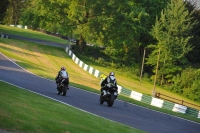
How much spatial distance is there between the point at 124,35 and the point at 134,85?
1211 cm

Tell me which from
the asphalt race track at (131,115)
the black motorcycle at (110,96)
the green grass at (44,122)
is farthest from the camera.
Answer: the black motorcycle at (110,96)

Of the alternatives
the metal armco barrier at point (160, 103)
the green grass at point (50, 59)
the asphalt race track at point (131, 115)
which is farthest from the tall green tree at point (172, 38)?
the asphalt race track at point (131, 115)

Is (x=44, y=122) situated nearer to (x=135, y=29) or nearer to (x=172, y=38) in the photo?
(x=135, y=29)

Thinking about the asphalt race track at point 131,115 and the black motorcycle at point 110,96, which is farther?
the black motorcycle at point 110,96

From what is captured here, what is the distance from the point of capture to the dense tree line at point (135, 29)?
62.0 metres

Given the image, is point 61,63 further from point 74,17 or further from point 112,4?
point 112,4

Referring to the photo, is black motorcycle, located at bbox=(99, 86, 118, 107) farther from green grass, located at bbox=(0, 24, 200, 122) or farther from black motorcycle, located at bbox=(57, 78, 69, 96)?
green grass, located at bbox=(0, 24, 200, 122)

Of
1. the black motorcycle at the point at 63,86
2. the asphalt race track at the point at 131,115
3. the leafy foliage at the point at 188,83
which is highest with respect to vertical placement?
the black motorcycle at the point at 63,86

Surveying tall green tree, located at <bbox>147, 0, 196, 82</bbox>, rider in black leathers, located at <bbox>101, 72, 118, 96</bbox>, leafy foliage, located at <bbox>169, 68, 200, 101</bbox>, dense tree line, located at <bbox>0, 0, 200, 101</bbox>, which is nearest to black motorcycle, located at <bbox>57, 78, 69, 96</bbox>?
rider in black leathers, located at <bbox>101, 72, 118, 96</bbox>

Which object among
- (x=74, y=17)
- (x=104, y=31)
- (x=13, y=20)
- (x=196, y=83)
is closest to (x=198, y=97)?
(x=196, y=83)

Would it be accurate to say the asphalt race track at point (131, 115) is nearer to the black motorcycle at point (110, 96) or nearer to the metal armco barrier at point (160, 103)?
the black motorcycle at point (110, 96)

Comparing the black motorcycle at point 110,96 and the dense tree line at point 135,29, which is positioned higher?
the dense tree line at point 135,29

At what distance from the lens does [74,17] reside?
6166 centimetres

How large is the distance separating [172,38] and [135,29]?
6471mm
